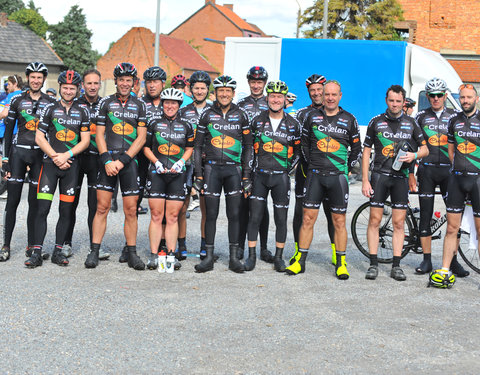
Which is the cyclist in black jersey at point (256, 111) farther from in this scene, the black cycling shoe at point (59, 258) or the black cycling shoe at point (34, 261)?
the black cycling shoe at point (34, 261)

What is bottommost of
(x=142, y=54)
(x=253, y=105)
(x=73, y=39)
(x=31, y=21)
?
(x=253, y=105)

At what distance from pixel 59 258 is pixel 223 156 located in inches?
89.6

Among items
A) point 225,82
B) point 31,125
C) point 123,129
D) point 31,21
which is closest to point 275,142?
point 225,82

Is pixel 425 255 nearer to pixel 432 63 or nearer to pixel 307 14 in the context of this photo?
pixel 432 63

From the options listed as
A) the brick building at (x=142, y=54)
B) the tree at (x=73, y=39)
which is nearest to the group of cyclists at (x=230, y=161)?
the brick building at (x=142, y=54)

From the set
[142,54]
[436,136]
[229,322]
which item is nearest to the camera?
[229,322]

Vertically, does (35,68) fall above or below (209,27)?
below

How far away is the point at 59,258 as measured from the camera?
7.80m

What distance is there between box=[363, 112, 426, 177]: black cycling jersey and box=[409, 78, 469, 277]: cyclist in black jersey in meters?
0.45

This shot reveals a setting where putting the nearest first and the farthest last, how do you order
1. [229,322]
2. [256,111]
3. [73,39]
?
[229,322], [256,111], [73,39]

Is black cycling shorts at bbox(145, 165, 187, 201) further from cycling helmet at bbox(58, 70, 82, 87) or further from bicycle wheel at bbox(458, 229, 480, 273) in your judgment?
bicycle wheel at bbox(458, 229, 480, 273)

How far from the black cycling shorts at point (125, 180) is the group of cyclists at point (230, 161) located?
0.01m

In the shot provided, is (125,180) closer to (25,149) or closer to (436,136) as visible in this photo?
(25,149)

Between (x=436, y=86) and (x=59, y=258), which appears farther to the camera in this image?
(x=436, y=86)
